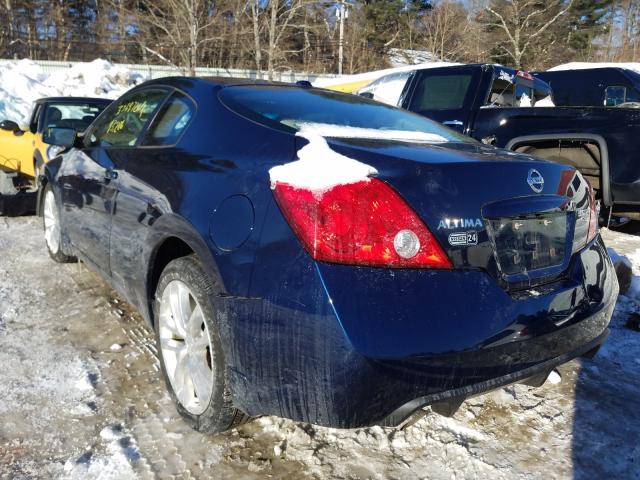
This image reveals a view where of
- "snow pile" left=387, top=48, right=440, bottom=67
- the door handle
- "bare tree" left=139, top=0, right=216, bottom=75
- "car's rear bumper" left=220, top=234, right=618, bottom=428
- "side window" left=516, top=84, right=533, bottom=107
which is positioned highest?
"snow pile" left=387, top=48, right=440, bottom=67

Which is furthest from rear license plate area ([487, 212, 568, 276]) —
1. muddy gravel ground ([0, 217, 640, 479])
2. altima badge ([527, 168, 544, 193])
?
muddy gravel ground ([0, 217, 640, 479])

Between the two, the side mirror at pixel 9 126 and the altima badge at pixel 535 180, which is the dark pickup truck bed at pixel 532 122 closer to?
the altima badge at pixel 535 180

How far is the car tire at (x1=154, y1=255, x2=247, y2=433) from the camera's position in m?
2.01

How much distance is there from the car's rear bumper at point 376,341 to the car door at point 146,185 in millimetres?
788

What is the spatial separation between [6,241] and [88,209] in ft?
8.35

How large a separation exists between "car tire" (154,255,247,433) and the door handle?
2.75ft

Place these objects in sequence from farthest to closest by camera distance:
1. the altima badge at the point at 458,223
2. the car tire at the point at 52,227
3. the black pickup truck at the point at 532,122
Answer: the black pickup truck at the point at 532,122 < the car tire at the point at 52,227 < the altima badge at the point at 458,223

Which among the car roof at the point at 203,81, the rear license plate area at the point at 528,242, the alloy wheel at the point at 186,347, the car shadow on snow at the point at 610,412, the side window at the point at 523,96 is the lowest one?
the car shadow on snow at the point at 610,412

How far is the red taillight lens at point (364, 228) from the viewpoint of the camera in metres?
1.65

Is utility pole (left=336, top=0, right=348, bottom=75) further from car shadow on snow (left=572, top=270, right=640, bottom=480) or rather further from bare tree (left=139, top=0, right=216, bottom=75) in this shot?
car shadow on snow (left=572, top=270, right=640, bottom=480)

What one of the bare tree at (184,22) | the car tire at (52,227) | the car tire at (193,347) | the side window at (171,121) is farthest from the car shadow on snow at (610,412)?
the bare tree at (184,22)

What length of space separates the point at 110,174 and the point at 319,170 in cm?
174

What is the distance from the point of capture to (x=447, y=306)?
1663 mm

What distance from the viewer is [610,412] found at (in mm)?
2502
